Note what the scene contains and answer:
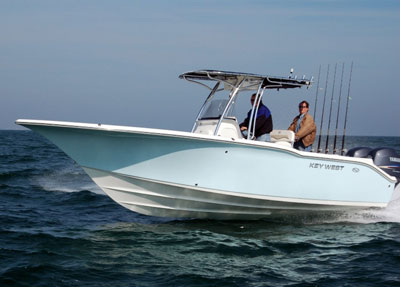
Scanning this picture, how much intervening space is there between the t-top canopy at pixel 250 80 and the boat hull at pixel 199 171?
1.29 metres

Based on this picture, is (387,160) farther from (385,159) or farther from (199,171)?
(199,171)

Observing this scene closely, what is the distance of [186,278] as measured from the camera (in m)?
5.98

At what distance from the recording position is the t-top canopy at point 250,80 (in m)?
8.55

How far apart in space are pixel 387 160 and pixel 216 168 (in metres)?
3.70

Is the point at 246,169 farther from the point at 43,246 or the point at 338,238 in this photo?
the point at 43,246

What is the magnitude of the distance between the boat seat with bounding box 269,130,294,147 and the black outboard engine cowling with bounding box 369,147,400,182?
1746 millimetres

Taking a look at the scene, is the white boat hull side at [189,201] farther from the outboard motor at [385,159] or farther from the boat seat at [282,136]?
the outboard motor at [385,159]

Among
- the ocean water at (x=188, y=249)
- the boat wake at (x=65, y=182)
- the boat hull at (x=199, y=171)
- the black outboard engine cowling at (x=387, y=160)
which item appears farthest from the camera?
the boat wake at (x=65, y=182)

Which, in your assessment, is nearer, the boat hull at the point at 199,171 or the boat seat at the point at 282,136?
the boat hull at the point at 199,171

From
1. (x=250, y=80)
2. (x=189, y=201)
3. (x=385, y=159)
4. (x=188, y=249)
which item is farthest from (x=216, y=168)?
(x=385, y=159)

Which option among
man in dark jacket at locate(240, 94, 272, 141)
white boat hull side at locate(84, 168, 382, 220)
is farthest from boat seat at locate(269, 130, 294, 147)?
white boat hull side at locate(84, 168, 382, 220)

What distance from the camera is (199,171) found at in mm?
7695

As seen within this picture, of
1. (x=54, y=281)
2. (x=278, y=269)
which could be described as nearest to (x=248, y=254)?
(x=278, y=269)

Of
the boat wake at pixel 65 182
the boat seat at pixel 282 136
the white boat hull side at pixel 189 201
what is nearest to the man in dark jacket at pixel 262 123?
the boat seat at pixel 282 136
